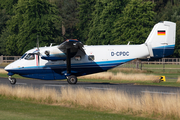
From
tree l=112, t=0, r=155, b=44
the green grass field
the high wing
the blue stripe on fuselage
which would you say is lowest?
the green grass field

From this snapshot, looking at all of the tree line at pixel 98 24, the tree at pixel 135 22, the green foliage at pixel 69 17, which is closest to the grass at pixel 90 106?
the tree line at pixel 98 24

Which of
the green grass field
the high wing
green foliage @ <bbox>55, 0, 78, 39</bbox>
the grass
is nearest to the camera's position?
the green grass field

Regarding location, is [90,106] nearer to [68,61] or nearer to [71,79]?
[68,61]

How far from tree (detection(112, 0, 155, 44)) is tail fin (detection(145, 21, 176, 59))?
43.9 meters

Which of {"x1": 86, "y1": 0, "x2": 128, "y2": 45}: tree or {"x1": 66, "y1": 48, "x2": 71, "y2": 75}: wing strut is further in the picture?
{"x1": 86, "y1": 0, "x2": 128, "y2": 45}: tree

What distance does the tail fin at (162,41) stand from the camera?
31.9 meters

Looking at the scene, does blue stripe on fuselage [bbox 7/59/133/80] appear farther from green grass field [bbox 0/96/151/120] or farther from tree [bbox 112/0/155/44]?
tree [bbox 112/0/155/44]

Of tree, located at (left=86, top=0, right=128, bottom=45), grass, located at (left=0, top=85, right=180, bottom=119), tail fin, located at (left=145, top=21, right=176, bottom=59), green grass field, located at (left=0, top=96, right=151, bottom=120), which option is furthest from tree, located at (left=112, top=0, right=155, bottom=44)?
green grass field, located at (left=0, top=96, right=151, bottom=120)

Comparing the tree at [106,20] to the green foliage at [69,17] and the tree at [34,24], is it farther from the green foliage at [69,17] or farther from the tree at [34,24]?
the green foliage at [69,17]

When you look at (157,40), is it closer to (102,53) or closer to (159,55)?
(159,55)

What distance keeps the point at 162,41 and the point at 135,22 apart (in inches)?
1826

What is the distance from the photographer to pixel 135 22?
7788 cm

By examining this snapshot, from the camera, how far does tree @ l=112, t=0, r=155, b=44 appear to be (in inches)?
3017

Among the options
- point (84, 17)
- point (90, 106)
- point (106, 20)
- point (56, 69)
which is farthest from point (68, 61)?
point (84, 17)
